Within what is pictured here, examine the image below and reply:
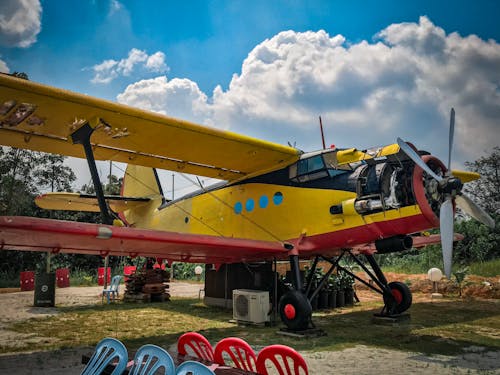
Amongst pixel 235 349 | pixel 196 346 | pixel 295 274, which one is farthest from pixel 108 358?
pixel 295 274

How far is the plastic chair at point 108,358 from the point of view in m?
3.29

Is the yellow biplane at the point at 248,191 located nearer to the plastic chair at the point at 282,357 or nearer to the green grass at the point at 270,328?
the green grass at the point at 270,328

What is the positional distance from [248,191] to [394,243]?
4.07 m

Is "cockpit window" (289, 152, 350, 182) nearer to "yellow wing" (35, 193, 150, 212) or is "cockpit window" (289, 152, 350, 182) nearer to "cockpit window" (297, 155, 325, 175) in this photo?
"cockpit window" (297, 155, 325, 175)

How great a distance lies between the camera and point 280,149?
32.6 ft

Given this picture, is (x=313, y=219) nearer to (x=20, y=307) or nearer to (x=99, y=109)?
(x=99, y=109)

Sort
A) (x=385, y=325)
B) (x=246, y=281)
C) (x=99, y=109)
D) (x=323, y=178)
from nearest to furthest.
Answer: (x=99, y=109) → (x=323, y=178) → (x=385, y=325) → (x=246, y=281)

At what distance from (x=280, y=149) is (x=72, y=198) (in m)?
6.57

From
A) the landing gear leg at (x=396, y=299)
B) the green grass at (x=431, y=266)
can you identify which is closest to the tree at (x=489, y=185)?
the green grass at (x=431, y=266)

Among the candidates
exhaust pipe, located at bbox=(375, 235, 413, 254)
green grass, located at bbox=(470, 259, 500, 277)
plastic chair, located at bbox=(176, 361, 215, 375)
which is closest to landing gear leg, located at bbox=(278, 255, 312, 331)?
exhaust pipe, located at bbox=(375, 235, 413, 254)

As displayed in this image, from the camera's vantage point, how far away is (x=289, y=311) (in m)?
8.45

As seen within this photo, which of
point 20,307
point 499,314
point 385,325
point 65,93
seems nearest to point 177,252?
point 65,93

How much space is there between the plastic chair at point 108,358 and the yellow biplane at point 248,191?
10.6 feet

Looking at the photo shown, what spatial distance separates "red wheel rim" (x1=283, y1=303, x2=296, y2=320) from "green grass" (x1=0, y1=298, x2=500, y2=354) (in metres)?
0.43
